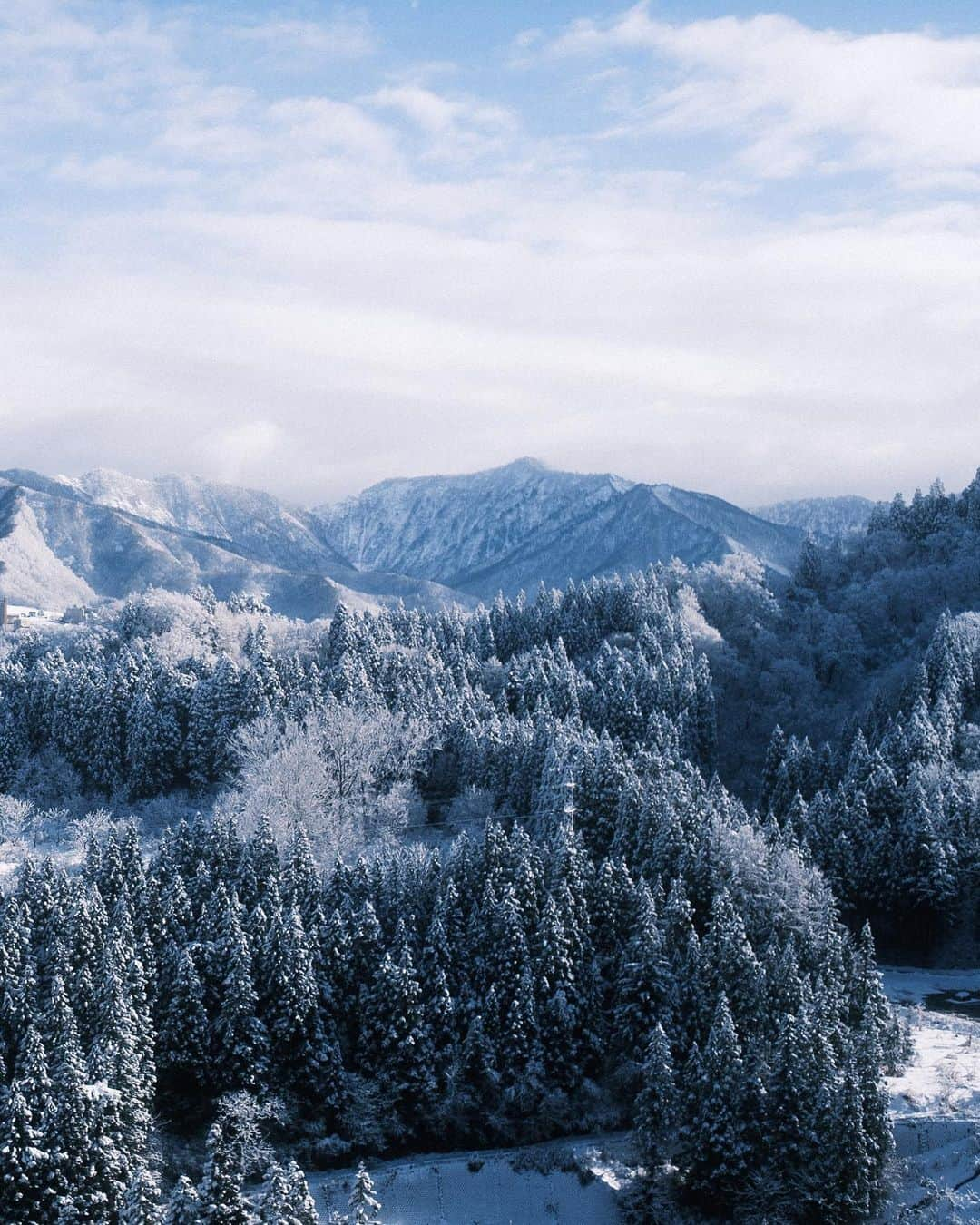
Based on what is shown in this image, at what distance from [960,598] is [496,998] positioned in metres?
89.3

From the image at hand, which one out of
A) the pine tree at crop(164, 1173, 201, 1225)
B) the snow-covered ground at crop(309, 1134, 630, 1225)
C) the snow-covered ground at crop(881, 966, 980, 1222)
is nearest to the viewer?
the pine tree at crop(164, 1173, 201, 1225)

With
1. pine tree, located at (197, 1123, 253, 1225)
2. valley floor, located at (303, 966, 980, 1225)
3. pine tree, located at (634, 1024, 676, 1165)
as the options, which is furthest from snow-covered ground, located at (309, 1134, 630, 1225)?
pine tree, located at (197, 1123, 253, 1225)

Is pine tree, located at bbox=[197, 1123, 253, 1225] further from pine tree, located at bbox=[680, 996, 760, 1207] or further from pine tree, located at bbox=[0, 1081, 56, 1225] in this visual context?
pine tree, located at bbox=[680, 996, 760, 1207]

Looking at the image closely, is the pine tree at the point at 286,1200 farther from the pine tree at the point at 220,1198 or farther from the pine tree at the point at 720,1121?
the pine tree at the point at 720,1121

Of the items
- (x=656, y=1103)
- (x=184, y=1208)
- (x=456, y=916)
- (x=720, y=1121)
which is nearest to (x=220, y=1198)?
(x=184, y=1208)

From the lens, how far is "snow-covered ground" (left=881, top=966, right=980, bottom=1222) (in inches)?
1710

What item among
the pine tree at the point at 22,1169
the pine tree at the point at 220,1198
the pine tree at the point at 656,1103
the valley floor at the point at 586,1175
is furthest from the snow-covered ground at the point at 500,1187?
the pine tree at the point at 22,1169

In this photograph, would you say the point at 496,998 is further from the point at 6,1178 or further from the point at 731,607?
the point at 731,607

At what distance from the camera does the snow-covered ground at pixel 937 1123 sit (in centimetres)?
4344

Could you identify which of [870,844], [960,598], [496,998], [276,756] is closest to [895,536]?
[960,598]

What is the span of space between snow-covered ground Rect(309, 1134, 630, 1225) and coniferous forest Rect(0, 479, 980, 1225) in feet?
5.23

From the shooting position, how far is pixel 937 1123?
47625mm

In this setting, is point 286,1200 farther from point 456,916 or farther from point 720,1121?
point 456,916

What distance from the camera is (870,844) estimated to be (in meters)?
75.6
